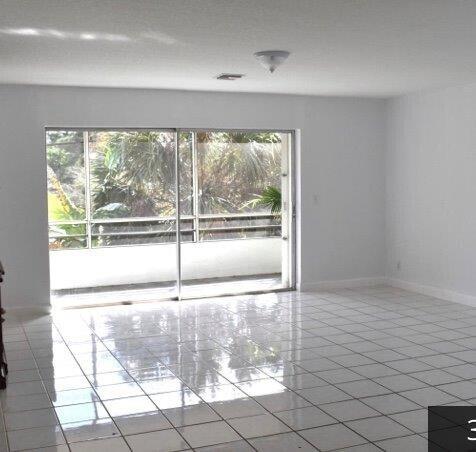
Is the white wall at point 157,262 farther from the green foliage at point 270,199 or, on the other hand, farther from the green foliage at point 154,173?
the green foliage at point 270,199

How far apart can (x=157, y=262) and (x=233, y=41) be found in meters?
3.41

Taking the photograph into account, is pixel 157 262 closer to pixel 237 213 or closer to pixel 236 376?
pixel 237 213

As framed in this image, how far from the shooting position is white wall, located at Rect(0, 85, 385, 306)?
6.45 metres

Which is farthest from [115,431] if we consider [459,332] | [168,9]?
[459,332]

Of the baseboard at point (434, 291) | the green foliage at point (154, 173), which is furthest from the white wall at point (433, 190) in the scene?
→ the green foliage at point (154, 173)

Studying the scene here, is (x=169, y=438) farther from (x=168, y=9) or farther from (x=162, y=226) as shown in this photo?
(x=162, y=226)

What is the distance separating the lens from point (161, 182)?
7129 millimetres

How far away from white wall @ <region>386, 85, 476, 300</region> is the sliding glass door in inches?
52.4

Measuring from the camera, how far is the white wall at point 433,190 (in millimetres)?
6699

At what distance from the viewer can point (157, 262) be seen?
7.20 m

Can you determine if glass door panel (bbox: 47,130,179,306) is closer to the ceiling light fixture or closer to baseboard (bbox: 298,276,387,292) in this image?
baseboard (bbox: 298,276,387,292)

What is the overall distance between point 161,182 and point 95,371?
2989 mm

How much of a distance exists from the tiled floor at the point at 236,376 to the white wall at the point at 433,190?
652 millimetres

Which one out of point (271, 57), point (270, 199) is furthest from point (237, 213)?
point (271, 57)
